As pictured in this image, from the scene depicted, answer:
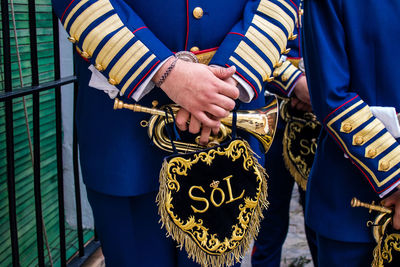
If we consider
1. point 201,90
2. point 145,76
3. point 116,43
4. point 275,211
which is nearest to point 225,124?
point 201,90

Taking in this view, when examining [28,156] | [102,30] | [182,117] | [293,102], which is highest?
[102,30]

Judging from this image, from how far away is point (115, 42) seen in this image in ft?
3.93

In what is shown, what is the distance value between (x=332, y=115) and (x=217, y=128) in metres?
0.32

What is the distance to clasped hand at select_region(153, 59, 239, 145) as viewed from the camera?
121 cm

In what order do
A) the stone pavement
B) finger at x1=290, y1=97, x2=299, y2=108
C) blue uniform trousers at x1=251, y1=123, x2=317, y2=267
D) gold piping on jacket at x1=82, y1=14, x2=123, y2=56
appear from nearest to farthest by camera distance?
1. gold piping on jacket at x1=82, y1=14, x2=123, y2=56
2. finger at x1=290, y1=97, x2=299, y2=108
3. blue uniform trousers at x1=251, y1=123, x2=317, y2=267
4. the stone pavement

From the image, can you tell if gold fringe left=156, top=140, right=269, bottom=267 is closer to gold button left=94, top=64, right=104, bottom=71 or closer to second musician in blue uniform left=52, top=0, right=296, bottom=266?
second musician in blue uniform left=52, top=0, right=296, bottom=266

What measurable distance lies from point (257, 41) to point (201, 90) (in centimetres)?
23

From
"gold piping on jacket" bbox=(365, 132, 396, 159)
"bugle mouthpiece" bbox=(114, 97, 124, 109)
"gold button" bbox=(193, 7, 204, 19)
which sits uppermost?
"gold button" bbox=(193, 7, 204, 19)

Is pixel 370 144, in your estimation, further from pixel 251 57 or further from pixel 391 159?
pixel 251 57

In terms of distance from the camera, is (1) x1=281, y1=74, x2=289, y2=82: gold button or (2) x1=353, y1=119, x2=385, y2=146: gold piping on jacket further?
(1) x1=281, y1=74, x2=289, y2=82: gold button

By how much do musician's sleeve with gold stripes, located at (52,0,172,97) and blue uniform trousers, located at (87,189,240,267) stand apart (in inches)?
13.8

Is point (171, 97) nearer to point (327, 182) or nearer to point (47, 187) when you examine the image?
point (327, 182)

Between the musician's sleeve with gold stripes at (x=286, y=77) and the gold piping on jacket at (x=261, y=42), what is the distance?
725 millimetres

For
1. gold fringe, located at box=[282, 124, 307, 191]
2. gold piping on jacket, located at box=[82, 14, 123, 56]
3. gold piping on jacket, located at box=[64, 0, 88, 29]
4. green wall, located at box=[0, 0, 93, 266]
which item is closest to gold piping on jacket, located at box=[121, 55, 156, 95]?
gold piping on jacket, located at box=[82, 14, 123, 56]
